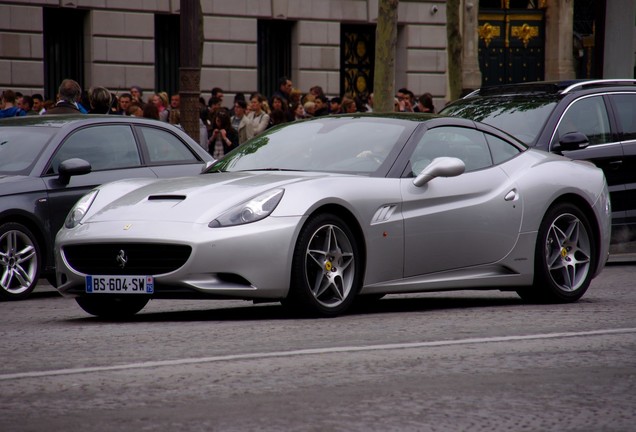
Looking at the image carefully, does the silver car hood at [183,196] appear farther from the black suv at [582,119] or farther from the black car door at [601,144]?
the black car door at [601,144]

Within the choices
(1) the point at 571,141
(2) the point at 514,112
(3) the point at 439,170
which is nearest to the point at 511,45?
(2) the point at 514,112

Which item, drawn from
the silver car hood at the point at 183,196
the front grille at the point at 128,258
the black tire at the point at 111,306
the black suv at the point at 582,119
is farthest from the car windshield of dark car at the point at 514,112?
the front grille at the point at 128,258

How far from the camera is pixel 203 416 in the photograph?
545 centimetres

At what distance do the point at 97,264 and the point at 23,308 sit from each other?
7.37 ft

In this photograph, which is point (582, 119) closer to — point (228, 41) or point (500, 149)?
point (500, 149)

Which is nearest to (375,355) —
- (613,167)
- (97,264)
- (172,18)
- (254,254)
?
(254,254)

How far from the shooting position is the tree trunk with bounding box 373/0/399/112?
2066 centimetres

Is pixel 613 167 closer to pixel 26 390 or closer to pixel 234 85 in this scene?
pixel 26 390

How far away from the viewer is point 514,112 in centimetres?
1380

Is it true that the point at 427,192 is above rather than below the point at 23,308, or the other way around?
above

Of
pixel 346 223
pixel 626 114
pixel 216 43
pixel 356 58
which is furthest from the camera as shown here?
pixel 356 58

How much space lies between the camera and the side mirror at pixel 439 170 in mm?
9391

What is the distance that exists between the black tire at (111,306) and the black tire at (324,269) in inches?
47.5

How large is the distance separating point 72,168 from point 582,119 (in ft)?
17.4
